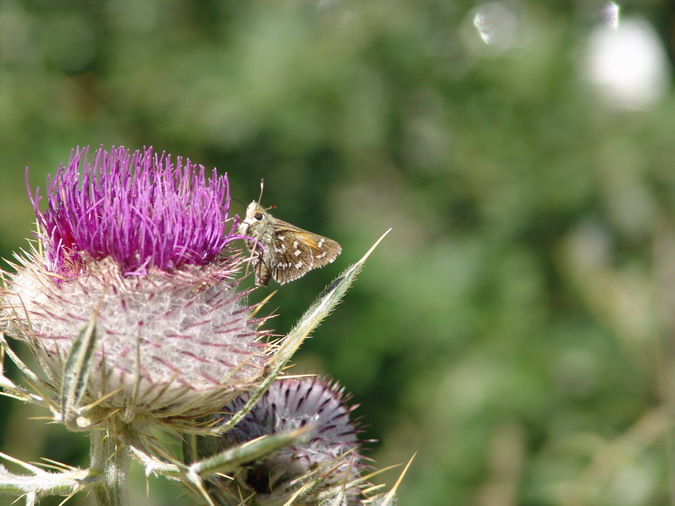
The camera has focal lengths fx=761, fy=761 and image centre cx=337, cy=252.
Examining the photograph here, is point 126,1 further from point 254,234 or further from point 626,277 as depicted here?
point 626,277

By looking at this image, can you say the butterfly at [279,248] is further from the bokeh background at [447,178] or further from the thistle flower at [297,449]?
the bokeh background at [447,178]

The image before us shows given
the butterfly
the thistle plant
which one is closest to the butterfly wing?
the butterfly

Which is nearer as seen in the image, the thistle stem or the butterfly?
the thistle stem

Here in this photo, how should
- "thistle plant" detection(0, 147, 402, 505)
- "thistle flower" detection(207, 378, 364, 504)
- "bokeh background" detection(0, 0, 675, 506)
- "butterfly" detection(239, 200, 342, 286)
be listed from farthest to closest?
1. "bokeh background" detection(0, 0, 675, 506)
2. "butterfly" detection(239, 200, 342, 286)
3. "thistle flower" detection(207, 378, 364, 504)
4. "thistle plant" detection(0, 147, 402, 505)

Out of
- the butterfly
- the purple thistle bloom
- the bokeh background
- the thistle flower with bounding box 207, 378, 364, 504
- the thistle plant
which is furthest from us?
the bokeh background

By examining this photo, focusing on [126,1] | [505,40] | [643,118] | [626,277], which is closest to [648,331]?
[626,277]

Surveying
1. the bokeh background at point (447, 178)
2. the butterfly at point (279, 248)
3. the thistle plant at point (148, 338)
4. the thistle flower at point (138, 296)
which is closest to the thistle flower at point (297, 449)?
the thistle plant at point (148, 338)

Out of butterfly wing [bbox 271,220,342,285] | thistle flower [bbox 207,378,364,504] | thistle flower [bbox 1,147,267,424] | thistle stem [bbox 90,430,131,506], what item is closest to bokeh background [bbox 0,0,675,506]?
butterfly wing [bbox 271,220,342,285]

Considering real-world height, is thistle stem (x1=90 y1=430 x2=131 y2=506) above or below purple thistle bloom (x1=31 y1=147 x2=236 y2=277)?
below

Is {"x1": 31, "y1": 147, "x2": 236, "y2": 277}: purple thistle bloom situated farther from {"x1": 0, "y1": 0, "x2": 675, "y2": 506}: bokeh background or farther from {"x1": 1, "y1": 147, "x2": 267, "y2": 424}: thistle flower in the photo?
{"x1": 0, "y1": 0, "x2": 675, "y2": 506}: bokeh background
